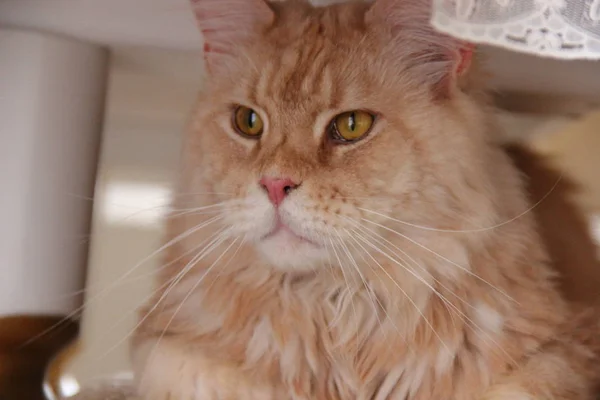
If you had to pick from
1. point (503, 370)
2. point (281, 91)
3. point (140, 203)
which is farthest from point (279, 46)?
point (140, 203)

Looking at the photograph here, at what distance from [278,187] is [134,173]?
3.10 feet

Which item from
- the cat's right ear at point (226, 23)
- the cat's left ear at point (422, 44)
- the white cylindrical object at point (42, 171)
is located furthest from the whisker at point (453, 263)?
the white cylindrical object at point (42, 171)

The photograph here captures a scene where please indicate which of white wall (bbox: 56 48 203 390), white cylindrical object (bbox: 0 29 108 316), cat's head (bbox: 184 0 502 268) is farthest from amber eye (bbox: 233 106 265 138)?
white cylindrical object (bbox: 0 29 108 316)

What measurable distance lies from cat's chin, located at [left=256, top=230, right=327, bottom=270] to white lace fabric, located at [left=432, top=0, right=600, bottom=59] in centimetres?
39

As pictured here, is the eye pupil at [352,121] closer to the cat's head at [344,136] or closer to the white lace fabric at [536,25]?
the cat's head at [344,136]

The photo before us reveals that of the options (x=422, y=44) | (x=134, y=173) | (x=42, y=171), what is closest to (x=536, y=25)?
(x=422, y=44)

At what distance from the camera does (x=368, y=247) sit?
1.04 metres

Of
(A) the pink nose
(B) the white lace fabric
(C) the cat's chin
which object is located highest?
(B) the white lace fabric

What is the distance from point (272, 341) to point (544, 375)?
1.45 feet

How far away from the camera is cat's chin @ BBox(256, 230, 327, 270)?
3.26ft

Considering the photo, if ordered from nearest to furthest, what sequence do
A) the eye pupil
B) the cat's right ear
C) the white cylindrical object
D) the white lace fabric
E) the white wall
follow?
the white lace fabric
the eye pupil
the cat's right ear
the white cylindrical object
the white wall

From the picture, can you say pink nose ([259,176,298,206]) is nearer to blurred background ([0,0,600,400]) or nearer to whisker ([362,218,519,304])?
whisker ([362,218,519,304])

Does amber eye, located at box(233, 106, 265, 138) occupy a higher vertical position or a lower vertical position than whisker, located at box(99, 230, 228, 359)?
higher

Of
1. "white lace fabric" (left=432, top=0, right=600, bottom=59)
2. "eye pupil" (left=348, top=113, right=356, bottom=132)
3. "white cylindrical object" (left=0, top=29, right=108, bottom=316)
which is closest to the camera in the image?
"white lace fabric" (left=432, top=0, right=600, bottom=59)
